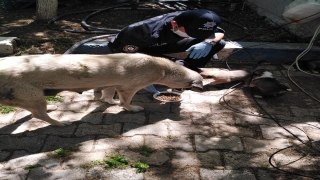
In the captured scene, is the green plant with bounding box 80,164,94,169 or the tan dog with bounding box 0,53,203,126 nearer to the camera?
the green plant with bounding box 80,164,94,169

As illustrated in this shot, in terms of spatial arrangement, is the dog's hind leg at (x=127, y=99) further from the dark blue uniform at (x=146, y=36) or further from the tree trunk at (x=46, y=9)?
the tree trunk at (x=46, y=9)

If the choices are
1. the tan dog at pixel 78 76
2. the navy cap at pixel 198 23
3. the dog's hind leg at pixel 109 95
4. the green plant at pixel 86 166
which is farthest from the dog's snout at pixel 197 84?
the green plant at pixel 86 166

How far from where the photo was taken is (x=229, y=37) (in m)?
7.20

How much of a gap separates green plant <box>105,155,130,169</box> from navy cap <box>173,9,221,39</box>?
6.84 ft

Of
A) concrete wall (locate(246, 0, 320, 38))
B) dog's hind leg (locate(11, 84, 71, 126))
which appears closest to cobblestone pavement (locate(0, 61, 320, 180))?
→ dog's hind leg (locate(11, 84, 71, 126))

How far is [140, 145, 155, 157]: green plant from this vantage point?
11.7ft

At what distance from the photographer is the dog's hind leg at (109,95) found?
454cm

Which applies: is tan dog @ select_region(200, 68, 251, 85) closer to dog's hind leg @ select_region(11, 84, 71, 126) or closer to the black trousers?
the black trousers

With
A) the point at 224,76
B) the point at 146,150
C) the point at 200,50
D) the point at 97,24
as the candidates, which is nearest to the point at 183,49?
the point at 200,50

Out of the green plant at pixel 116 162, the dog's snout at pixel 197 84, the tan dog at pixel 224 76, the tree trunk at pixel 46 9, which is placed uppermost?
the tree trunk at pixel 46 9

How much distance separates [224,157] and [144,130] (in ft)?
3.37

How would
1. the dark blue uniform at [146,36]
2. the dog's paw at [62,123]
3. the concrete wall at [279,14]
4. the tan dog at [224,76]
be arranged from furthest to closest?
1. the concrete wall at [279,14]
2. the tan dog at [224,76]
3. the dark blue uniform at [146,36]
4. the dog's paw at [62,123]

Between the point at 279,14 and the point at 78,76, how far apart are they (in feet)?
18.9

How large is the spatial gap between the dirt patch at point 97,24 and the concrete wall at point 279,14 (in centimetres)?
15
